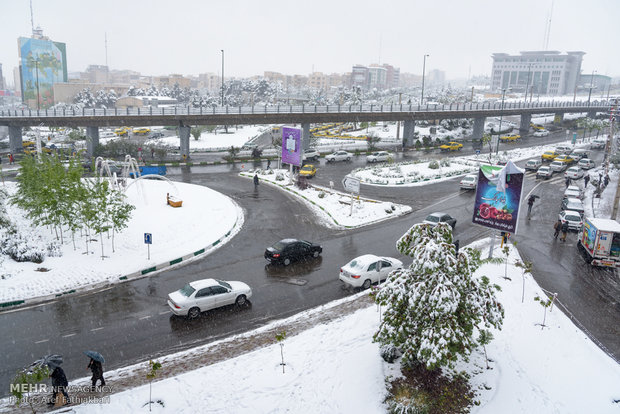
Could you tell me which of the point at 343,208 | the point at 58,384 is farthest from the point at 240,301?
the point at 343,208

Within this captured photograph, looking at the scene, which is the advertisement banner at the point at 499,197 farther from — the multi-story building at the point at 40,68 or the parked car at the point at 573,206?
the multi-story building at the point at 40,68

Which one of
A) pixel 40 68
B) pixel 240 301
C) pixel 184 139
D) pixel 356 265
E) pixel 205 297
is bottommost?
pixel 240 301

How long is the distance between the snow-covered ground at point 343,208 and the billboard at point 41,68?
14702 cm

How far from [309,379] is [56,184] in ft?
52.7

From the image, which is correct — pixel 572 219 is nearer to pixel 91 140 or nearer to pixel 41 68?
pixel 91 140

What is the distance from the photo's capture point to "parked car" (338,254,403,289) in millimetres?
18953

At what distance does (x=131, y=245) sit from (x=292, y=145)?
1939 cm

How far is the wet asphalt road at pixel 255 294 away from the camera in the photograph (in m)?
14.4

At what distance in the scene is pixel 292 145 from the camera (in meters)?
39.5

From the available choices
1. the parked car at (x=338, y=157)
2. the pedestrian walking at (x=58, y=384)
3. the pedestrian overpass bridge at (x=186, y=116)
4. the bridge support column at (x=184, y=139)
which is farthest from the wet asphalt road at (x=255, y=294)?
the pedestrian overpass bridge at (x=186, y=116)

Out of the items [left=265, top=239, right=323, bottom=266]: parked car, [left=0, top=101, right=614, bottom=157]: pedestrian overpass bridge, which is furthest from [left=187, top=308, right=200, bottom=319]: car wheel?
[left=0, top=101, right=614, bottom=157]: pedestrian overpass bridge

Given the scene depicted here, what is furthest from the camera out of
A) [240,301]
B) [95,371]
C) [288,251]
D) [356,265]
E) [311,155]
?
[311,155]

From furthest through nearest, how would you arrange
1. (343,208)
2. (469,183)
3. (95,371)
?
(469,183) < (343,208) < (95,371)

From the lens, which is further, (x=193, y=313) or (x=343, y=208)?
(x=343, y=208)
